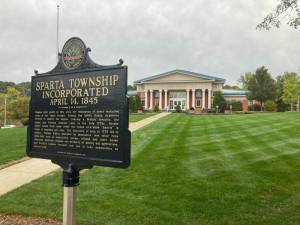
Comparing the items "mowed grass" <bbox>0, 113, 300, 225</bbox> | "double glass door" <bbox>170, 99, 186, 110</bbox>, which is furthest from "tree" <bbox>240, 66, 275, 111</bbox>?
"mowed grass" <bbox>0, 113, 300, 225</bbox>

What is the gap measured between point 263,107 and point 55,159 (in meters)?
62.5

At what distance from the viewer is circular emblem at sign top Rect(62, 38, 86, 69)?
5.12 meters

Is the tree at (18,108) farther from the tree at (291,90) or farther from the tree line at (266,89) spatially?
the tree at (291,90)

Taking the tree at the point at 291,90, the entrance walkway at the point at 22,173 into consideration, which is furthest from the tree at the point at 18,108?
the entrance walkway at the point at 22,173

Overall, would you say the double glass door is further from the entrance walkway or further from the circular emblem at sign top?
the circular emblem at sign top

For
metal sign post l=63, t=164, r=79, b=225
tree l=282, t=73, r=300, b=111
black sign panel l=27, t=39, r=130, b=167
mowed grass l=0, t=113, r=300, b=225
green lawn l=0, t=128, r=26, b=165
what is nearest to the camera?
black sign panel l=27, t=39, r=130, b=167

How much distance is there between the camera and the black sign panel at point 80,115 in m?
4.61

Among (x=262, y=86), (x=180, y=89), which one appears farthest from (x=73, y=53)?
(x=180, y=89)

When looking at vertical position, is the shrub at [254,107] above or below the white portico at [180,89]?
below

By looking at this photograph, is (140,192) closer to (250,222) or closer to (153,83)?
(250,222)

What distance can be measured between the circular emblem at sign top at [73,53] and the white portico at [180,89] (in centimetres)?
6806

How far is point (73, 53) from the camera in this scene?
5.24 metres

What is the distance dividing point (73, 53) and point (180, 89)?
70792 mm

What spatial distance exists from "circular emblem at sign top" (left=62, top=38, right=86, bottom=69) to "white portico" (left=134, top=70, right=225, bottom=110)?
68.1 m
